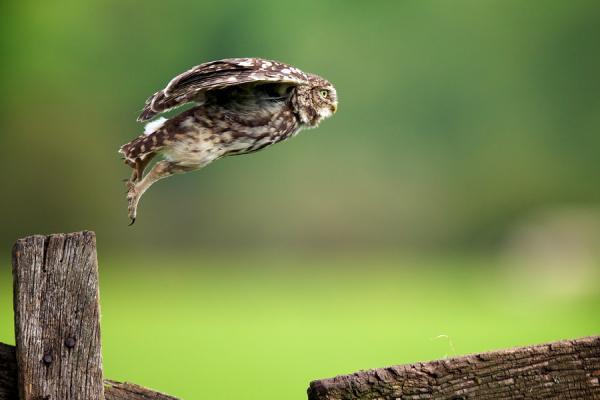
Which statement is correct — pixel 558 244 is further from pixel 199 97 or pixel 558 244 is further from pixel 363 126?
pixel 199 97

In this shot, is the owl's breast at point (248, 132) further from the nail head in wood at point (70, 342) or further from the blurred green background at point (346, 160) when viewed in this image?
the blurred green background at point (346, 160)

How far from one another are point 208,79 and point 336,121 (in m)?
12.0

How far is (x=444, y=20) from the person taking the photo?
17266 millimetres

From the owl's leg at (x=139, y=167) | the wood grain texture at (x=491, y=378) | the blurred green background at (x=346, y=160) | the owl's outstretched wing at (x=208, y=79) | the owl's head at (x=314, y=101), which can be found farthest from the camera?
the blurred green background at (x=346, y=160)

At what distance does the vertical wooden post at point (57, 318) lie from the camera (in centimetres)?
170

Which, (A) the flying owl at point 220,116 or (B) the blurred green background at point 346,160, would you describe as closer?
(A) the flying owl at point 220,116

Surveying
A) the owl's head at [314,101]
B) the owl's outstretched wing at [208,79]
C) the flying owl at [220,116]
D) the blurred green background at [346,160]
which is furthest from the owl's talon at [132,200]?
the blurred green background at [346,160]

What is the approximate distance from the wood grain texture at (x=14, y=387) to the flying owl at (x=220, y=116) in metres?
0.63

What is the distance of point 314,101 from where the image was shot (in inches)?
105

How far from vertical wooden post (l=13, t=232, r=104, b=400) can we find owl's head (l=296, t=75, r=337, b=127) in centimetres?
105

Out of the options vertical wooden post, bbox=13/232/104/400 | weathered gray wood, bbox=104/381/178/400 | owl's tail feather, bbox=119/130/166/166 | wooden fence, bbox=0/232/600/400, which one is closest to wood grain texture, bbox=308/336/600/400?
wooden fence, bbox=0/232/600/400

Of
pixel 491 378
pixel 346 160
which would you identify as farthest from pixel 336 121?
pixel 491 378

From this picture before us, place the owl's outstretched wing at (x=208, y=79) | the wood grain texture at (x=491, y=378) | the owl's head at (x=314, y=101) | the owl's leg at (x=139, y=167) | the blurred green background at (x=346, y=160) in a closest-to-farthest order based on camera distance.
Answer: the wood grain texture at (x=491, y=378) < the owl's outstretched wing at (x=208, y=79) < the owl's leg at (x=139, y=167) < the owl's head at (x=314, y=101) < the blurred green background at (x=346, y=160)

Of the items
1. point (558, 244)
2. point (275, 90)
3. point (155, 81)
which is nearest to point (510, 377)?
point (275, 90)
